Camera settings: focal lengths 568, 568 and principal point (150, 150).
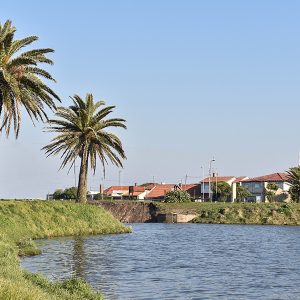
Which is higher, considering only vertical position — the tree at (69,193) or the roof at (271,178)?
the roof at (271,178)

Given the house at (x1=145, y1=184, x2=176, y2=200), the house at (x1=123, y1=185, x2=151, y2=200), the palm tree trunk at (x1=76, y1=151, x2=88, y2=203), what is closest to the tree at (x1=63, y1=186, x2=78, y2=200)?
the house at (x1=123, y1=185, x2=151, y2=200)

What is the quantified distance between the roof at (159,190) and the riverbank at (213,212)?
204ft

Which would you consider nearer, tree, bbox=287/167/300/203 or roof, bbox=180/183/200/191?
tree, bbox=287/167/300/203

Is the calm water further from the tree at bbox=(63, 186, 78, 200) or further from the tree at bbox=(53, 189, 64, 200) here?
the tree at bbox=(53, 189, 64, 200)

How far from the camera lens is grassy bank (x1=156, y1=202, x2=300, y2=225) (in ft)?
345

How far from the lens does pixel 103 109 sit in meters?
66.6

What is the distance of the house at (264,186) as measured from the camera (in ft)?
514

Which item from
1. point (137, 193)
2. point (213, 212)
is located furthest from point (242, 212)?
point (137, 193)

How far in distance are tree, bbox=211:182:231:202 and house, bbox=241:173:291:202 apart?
10.9m

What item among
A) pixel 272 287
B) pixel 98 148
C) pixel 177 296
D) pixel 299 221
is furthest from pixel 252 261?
pixel 299 221

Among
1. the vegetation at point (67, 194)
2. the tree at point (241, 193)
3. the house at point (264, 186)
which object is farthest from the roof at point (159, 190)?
the tree at point (241, 193)

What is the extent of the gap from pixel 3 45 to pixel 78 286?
88.7ft

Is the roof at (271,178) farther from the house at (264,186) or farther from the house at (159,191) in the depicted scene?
→ the house at (159,191)

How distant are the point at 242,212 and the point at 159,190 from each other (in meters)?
74.6
